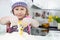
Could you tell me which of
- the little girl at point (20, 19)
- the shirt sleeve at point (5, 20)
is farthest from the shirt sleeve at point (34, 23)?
the shirt sleeve at point (5, 20)

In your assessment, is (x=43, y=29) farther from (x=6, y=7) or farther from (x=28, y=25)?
(x=6, y=7)

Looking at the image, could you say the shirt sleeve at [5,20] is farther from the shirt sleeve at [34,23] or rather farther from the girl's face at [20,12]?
the shirt sleeve at [34,23]

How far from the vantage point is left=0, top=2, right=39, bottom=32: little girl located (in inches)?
31.9

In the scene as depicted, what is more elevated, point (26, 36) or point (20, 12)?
point (20, 12)

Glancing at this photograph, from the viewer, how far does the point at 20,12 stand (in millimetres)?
810

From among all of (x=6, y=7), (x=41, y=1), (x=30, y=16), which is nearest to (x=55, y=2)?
(x=41, y=1)

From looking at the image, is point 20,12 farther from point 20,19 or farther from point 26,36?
point 26,36

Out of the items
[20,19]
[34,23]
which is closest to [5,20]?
[20,19]

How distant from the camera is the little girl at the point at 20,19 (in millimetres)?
810

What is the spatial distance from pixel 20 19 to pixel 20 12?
51 mm

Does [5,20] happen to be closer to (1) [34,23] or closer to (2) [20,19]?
(2) [20,19]

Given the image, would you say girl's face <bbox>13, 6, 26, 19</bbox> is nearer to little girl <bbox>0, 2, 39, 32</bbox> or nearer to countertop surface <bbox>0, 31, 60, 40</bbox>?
little girl <bbox>0, 2, 39, 32</bbox>

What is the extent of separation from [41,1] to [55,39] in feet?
0.95

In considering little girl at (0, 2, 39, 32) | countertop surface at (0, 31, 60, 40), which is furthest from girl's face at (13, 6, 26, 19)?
countertop surface at (0, 31, 60, 40)
